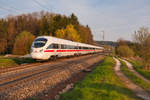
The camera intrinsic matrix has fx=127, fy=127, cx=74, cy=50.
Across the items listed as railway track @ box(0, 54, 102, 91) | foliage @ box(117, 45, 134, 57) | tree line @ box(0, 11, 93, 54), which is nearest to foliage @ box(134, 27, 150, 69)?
railway track @ box(0, 54, 102, 91)

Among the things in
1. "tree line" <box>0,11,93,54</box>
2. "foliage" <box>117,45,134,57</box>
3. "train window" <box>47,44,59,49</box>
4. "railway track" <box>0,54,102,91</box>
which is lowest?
"railway track" <box>0,54,102,91</box>

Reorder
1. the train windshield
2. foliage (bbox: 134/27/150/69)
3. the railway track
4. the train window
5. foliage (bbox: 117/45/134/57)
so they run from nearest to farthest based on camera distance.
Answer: the railway track → foliage (bbox: 134/27/150/69) → the train windshield → the train window → foliage (bbox: 117/45/134/57)

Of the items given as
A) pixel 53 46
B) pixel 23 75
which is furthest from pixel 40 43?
pixel 23 75

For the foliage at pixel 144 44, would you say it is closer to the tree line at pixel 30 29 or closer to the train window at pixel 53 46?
the train window at pixel 53 46

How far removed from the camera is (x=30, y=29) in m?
61.4

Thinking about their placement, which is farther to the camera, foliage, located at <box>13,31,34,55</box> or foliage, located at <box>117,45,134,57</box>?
foliage, located at <box>13,31,34,55</box>

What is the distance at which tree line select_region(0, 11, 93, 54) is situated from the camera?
41487mm

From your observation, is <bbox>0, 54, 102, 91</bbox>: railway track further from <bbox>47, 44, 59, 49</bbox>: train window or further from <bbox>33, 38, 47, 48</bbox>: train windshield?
<bbox>47, 44, 59, 49</bbox>: train window

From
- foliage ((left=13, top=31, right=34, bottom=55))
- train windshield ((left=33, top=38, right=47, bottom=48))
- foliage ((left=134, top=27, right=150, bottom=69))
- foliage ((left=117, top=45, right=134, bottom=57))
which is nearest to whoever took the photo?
foliage ((left=134, top=27, right=150, bottom=69))

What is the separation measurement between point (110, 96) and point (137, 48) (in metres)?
9.97

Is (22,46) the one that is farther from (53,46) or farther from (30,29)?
(53,46)

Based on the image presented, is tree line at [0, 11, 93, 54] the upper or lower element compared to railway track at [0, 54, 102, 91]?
upper

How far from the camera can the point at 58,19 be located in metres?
52.9

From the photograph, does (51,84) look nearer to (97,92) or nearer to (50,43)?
(97,92)
